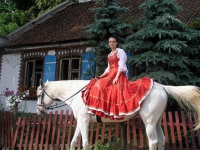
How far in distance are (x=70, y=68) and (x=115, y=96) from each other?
713 centimetres

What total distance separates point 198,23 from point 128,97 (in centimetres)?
495

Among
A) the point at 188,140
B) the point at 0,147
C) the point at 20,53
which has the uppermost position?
the point at 20,53

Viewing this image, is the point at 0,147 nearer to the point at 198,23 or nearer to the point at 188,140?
the point at 188,140

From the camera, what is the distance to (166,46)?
6.77 metres

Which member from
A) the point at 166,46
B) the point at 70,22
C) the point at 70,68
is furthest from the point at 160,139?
the point at 70,22

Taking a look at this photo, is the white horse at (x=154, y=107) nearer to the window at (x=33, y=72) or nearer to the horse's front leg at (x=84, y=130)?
the horse's front leg at (x=84, y=130)

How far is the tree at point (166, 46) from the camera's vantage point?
6.93m

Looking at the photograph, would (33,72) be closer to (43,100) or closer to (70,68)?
(70,68)

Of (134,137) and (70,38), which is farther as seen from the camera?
(70,38)

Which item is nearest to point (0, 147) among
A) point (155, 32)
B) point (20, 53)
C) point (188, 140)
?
point (188, 140)

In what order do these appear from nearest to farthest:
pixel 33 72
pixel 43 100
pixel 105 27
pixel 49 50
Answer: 1. pixel 43 100
2. pixel 105 27
3. pixel 49 50
4. pixel 33 72

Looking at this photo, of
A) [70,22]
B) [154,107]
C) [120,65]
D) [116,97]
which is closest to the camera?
[154,107]

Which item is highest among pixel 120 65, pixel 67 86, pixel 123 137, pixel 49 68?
pixel 49 68

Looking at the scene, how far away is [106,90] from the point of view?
4656mm
